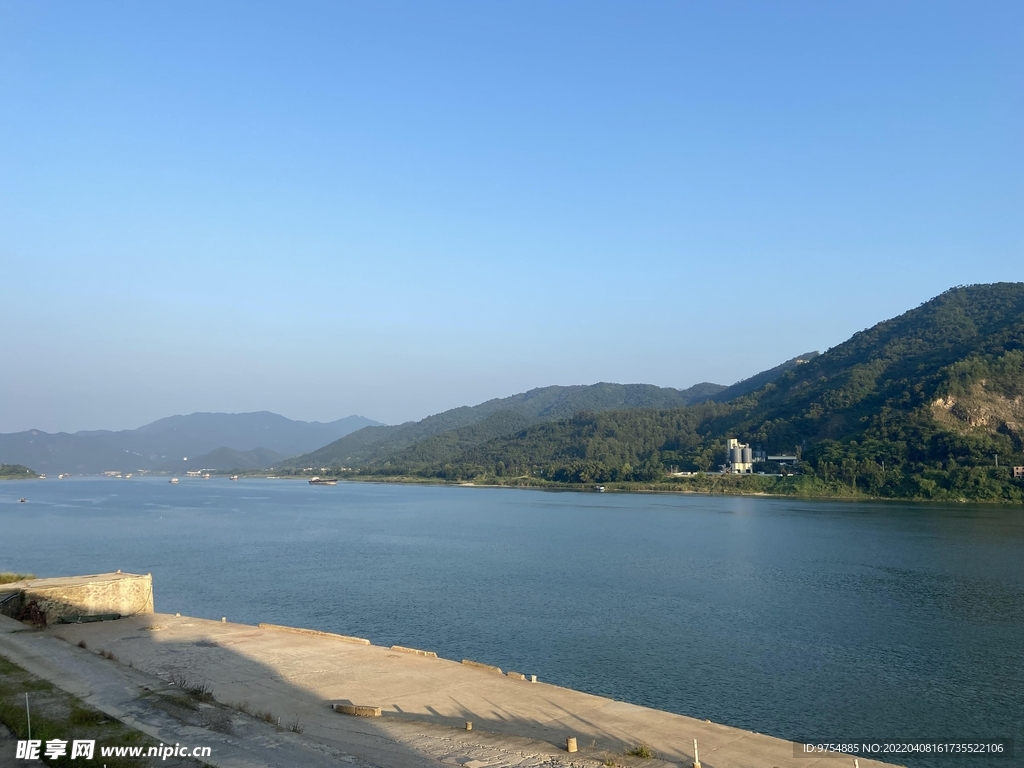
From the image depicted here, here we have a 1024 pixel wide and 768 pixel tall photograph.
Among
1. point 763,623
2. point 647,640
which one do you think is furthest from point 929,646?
point 647,640

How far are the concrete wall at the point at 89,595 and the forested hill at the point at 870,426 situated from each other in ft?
268

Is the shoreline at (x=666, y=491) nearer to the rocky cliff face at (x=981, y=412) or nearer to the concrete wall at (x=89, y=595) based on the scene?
the rocky cliff face at (x=981, y=412)

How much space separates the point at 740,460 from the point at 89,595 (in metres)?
109

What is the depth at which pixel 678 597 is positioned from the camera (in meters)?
32.5

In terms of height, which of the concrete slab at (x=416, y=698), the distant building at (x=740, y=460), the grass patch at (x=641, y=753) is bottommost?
the concrete slab at (x=416, y=698)

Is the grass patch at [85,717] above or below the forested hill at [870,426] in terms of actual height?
below

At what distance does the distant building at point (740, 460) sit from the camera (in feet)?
388

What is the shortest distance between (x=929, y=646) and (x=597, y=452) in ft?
428

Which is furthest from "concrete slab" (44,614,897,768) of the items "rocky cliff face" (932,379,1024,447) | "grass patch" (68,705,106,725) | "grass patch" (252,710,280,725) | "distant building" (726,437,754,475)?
"distant building" (726,437,754,475)

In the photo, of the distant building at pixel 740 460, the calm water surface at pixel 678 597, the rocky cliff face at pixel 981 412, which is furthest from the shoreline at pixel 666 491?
the rocky cliff face at pixel 981 412

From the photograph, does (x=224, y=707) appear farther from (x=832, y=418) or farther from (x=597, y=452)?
(x=597, y=452)

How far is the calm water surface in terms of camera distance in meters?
19.6

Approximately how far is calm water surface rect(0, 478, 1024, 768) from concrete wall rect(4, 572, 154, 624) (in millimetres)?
4558

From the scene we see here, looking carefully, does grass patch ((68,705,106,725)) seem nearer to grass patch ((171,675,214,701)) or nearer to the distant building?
grass patch ((171,675,214,701))
